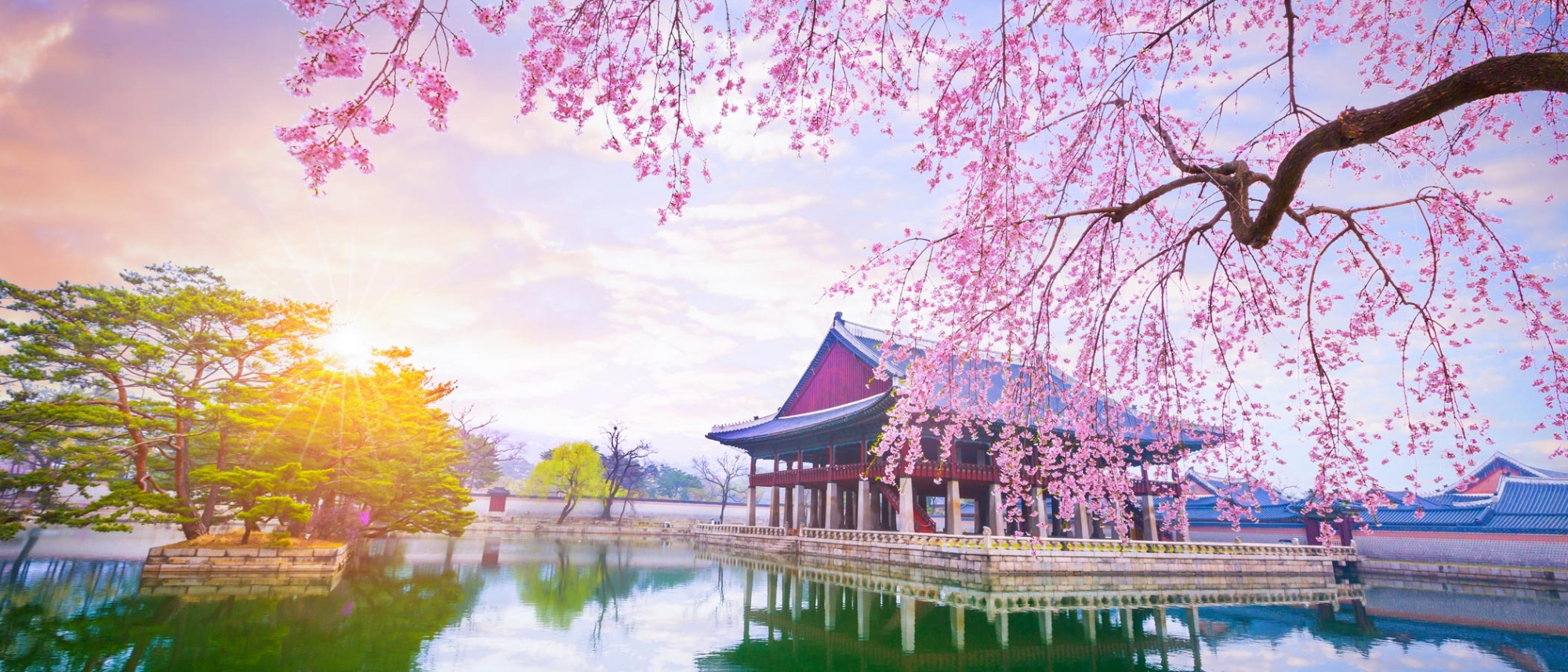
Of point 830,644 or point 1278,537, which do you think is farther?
point 1278,537

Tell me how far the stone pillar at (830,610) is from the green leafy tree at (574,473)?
33.5 meters

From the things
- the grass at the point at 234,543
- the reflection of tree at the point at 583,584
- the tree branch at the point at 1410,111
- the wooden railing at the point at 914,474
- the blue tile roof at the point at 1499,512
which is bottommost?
the reflection of tree at the point at 583,584

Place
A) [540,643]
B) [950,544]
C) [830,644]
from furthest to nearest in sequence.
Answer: [950,544] → [830,644] → [540,643]

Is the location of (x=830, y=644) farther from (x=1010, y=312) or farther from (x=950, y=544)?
(x=950, y=544)

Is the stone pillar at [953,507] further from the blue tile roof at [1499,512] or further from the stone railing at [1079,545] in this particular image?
the blue tile roof at [1499,512]

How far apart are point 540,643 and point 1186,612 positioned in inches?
551

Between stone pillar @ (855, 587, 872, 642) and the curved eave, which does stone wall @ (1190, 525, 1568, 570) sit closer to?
the curved eave

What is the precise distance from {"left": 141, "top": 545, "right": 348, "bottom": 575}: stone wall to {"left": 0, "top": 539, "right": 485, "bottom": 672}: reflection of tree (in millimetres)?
696

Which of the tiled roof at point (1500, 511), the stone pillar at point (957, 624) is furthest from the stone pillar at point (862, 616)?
the tiled roof at point (1500, 511)

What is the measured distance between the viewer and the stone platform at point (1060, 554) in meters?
19.7

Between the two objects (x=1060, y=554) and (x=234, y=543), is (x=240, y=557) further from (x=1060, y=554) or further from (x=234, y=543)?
(x=1060, y=554)

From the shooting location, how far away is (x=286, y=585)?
14.0 metres

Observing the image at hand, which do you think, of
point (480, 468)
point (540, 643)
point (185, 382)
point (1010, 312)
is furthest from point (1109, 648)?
point (480, 468)

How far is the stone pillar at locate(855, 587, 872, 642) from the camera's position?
11.4m
